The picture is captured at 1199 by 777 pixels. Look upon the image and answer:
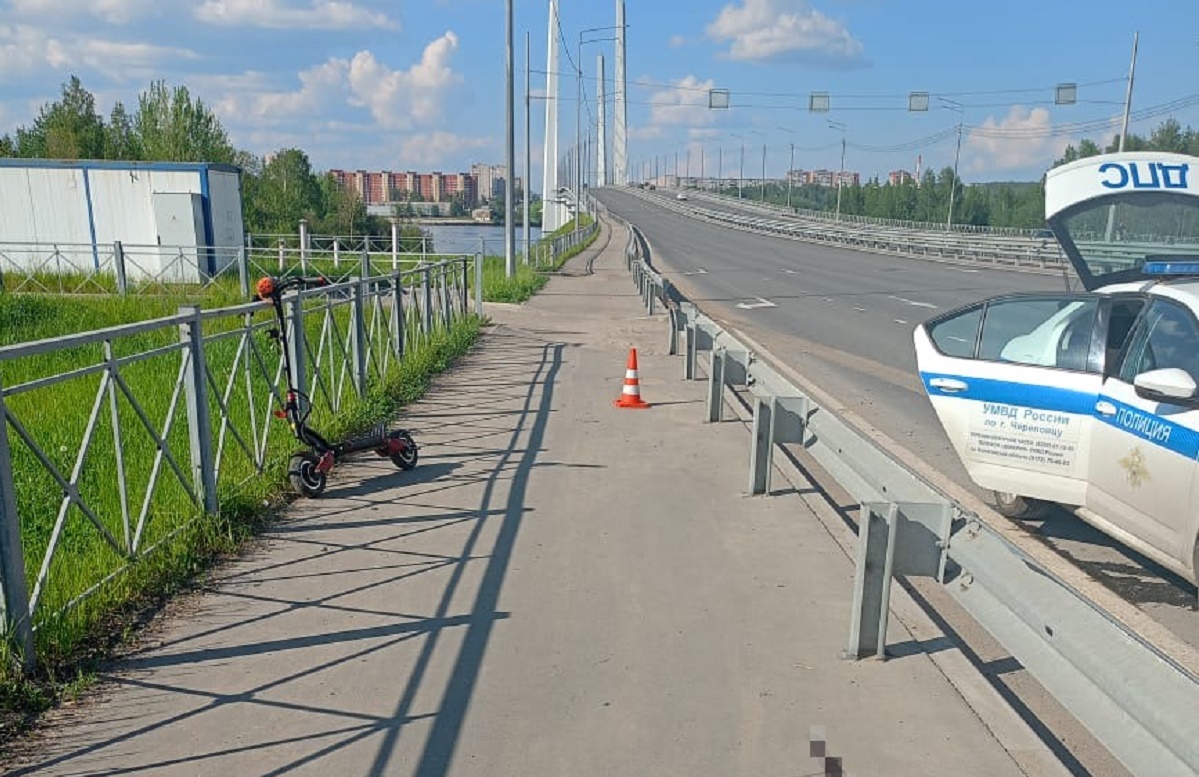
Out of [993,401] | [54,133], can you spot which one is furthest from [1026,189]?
[993,401]

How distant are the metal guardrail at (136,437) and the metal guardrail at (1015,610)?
363cm

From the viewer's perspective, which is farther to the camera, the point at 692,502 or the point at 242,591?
the point at 692,502

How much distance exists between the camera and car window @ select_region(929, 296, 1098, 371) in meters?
5.42

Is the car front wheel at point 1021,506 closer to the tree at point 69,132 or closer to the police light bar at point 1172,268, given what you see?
the police light bar at point 1172,268

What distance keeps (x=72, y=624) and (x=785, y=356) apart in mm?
10956

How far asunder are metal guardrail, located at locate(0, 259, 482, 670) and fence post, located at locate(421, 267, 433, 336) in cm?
71

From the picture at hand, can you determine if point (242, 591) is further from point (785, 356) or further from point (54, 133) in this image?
point (54, 133)

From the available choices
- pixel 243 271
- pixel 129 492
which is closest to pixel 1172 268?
pixel 129 492

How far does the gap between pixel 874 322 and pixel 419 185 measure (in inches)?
6949

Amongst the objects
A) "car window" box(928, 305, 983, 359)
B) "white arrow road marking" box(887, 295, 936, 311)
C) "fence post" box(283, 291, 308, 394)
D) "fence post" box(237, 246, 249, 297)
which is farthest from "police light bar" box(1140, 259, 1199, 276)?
"fence post" box(237, 246, 249, 297)

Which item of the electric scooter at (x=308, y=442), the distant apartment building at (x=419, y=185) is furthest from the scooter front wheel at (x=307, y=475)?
the distant apartment building at (x=419, y=185)

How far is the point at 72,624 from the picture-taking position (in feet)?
13.5

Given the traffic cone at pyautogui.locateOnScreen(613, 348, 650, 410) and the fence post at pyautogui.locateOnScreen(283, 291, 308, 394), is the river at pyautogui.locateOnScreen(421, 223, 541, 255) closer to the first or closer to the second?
the traffic cone at pyautogui.locateOnScreen(613, 348, 650, 410)

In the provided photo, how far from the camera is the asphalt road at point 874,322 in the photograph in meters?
5.37
